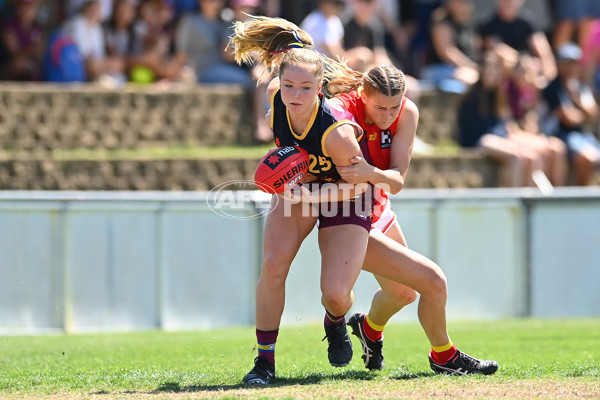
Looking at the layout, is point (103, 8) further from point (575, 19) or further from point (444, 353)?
point (444, 353)

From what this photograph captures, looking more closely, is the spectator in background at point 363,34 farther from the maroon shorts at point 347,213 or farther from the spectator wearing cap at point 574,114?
the maroon shorts at point 347,213

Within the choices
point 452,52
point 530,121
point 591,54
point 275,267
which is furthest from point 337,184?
point 591,54

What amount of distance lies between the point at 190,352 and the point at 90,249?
3174 millimetres

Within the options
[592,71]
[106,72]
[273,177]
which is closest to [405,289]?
[273,177]

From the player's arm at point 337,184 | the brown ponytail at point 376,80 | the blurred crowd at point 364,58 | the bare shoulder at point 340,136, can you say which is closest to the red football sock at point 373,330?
the player's arm at point 337,184

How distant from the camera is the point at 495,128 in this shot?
1306 cm

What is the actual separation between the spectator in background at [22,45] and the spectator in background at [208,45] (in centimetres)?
195

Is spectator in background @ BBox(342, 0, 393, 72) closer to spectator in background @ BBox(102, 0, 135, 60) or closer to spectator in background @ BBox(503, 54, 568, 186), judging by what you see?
spectator in background @ BBox(503, 54, 568, 186)

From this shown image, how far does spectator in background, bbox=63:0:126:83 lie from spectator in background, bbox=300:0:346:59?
2.71 m

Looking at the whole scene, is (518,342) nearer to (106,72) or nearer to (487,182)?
(487,182)

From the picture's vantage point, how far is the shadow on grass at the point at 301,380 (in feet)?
18.7

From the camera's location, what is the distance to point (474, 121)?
13164 mm

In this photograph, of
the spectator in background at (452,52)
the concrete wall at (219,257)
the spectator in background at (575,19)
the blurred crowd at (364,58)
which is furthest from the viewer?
the spectator in background at (575,19)

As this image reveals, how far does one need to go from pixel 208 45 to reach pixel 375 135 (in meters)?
7.61
